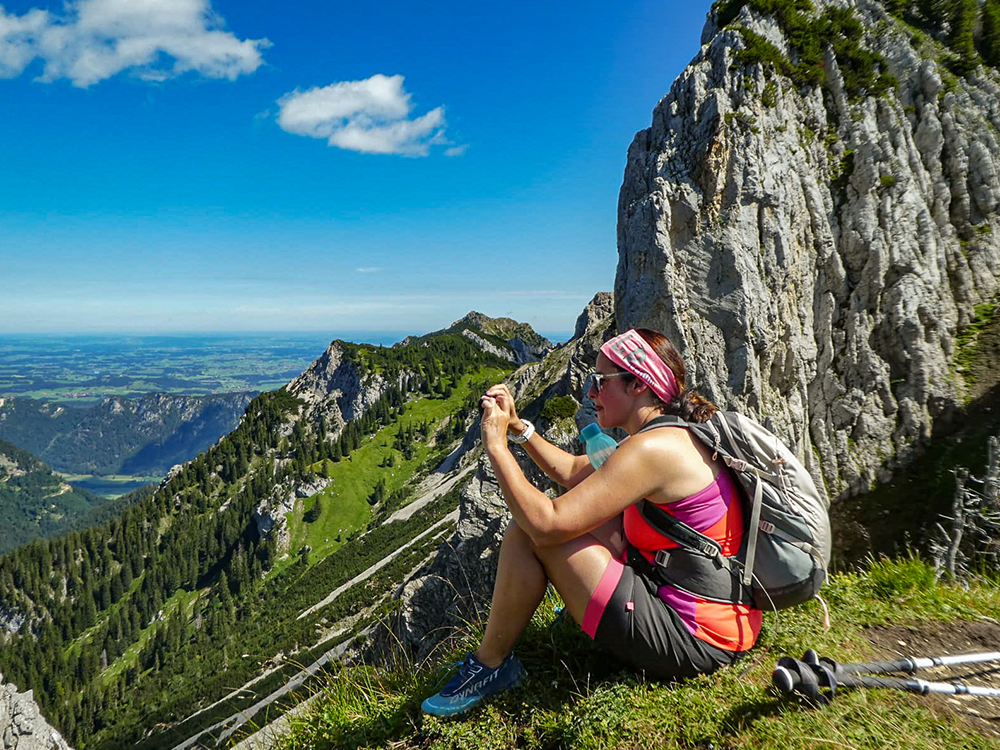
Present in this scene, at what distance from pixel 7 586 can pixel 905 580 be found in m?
231

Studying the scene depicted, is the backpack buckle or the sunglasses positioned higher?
the sunglasses

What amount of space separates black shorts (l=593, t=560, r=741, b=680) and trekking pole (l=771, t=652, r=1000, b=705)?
0.55 m

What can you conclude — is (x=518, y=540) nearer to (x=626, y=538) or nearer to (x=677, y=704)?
(x=626, y=538)

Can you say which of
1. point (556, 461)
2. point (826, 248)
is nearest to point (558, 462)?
point (556, 461)

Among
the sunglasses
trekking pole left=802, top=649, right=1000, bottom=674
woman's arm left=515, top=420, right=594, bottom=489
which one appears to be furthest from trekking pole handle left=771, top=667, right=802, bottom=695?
the sunglasses

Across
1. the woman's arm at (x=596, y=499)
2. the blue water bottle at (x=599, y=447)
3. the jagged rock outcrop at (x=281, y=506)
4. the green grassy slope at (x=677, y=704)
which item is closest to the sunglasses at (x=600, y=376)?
the blue water bottle at (x=599, y=447)

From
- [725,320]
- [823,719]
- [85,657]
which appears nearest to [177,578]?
[85,657]

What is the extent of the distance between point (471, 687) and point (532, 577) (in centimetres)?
114

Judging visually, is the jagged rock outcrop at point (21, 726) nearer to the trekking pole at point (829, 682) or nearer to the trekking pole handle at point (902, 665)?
the trekking pole at point (829, 682)

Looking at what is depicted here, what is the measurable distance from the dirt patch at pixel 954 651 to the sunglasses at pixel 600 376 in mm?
3049

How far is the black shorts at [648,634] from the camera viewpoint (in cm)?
369

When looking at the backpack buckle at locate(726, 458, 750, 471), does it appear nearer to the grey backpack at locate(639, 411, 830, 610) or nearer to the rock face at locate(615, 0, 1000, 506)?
the grey backpack at locate(639, 411, 830, 610)

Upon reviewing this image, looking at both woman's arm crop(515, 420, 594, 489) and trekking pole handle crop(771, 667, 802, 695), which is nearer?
trekking pole handle crop(771, 667, 802, 695)

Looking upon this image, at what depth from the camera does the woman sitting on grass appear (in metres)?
3.50
